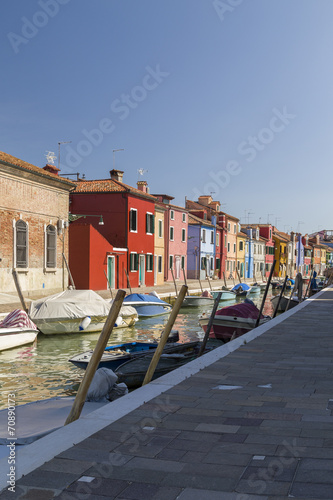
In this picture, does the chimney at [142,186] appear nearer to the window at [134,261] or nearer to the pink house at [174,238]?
the pink house at [174,238]

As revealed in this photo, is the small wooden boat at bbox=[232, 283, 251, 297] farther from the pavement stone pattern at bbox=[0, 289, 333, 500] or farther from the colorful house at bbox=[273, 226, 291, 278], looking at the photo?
the colorful house at bbox=[273, 226, 291, 278]

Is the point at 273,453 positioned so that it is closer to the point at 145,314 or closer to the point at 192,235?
the point at 145,314

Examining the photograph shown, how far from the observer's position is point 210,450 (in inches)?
139

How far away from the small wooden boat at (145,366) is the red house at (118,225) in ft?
61.0

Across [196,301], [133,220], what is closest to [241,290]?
[133,220]

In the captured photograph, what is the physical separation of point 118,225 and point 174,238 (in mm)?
12400

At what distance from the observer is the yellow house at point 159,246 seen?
38.6 meters

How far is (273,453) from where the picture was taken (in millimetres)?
3475

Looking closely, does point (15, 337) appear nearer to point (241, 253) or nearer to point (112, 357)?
point (112, 357)

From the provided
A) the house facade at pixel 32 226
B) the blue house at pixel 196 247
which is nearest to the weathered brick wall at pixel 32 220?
the house facade at pixel 32 226

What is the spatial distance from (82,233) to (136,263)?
6.64 m

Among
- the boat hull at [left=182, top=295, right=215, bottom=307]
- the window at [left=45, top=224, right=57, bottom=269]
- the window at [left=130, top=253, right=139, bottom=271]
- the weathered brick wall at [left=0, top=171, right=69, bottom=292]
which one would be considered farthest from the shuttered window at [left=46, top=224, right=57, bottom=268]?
the window at [left=130, top=253, right=139, bottom=271]

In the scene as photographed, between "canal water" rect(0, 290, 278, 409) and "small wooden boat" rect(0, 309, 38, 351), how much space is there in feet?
0.62

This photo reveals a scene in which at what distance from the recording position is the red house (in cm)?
3109
